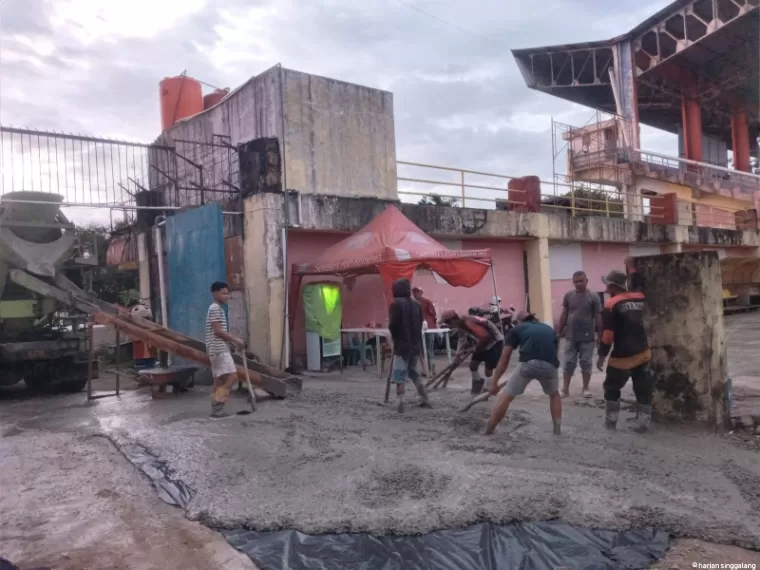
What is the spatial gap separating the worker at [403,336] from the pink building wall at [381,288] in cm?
397

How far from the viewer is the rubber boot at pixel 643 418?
6184mm

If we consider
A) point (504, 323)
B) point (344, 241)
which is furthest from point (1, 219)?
point (504, 323)

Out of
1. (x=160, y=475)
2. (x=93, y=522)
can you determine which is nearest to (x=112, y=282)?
(x=160, y=475)

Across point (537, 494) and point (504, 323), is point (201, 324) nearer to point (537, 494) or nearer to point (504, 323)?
point (504, 323)

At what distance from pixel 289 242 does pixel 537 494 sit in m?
8.27

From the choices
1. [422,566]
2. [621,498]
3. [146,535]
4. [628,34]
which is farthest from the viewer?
[628,34]

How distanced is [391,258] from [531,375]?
15.2 ft

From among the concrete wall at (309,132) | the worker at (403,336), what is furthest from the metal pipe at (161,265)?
the worker at (403,336)

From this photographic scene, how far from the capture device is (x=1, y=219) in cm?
932

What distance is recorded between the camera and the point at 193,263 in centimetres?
1117

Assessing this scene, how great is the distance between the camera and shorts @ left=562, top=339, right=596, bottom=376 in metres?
8.16

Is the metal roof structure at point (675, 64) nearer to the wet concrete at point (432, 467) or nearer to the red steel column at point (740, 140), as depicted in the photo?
the red steel column at point (740, 140)

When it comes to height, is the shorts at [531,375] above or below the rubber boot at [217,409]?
above

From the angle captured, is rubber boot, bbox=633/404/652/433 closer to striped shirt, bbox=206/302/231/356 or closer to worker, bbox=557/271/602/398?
worker, bbox=557/271/602/398
